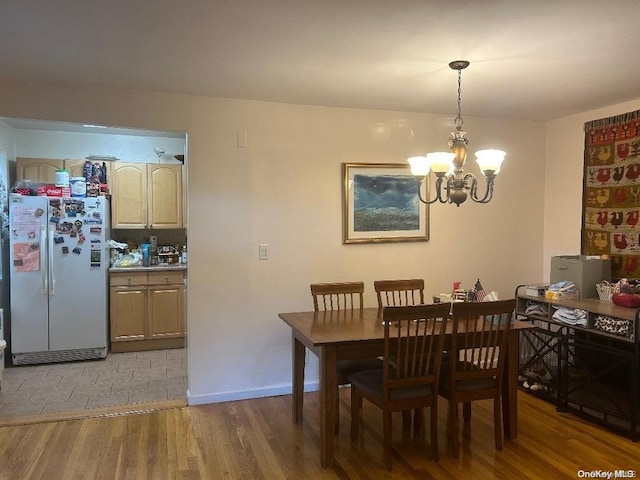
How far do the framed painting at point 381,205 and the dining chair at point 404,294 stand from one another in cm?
47

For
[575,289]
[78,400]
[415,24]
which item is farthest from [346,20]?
[78,400]

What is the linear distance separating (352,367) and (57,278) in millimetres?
3195

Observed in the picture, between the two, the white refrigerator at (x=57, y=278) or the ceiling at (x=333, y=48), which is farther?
the white refrigerator at (x=57, y=278)

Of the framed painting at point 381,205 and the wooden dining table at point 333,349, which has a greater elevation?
the framed painting at point 381,205

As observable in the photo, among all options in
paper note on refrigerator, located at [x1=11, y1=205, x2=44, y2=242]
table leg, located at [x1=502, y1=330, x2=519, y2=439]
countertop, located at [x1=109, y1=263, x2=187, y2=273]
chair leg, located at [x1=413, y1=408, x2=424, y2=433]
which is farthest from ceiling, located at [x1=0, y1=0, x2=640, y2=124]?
countertop, located at [x1=109, y1=263, x2=187, y2=273]

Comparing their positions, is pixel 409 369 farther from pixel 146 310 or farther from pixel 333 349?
pixel 146 310

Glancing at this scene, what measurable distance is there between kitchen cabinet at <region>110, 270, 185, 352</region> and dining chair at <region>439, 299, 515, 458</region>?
330 centimetres

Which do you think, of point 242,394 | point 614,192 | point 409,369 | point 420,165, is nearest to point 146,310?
point 242,394

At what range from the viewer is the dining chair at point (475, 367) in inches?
113

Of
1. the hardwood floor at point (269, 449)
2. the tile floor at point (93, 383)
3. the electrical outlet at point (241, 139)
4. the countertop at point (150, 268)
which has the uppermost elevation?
the electrical outlet at point (241, 139)

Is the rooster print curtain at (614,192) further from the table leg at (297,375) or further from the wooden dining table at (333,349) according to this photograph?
the table leg at (297,375)

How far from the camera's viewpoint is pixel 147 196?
545 centimetres

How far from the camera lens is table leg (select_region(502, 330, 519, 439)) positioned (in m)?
3.17

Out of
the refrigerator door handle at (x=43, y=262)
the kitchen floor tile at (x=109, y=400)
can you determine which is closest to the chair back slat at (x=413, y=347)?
the kitchen floor tile at (x=109, y=400)
